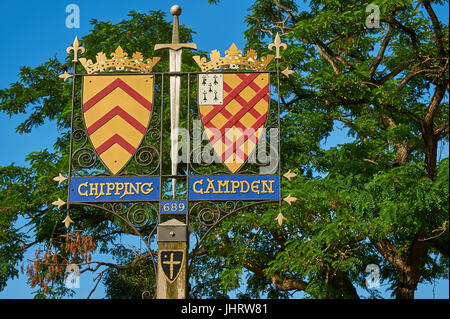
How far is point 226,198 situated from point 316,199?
20.1 ft

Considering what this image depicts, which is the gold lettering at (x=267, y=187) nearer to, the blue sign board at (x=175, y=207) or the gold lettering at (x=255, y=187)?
the gold lettering at (x=255, y=187)

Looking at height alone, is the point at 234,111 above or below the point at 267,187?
above

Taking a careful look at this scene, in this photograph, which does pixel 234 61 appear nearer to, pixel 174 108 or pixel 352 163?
pixel 174 108

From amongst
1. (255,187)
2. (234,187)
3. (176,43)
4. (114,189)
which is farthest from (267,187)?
(176,43)

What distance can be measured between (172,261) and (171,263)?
0.08 feet

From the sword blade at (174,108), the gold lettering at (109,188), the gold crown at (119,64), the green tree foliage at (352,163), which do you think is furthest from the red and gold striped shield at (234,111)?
the green tree foliage at (352,163)

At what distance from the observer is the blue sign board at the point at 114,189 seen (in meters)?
7.75

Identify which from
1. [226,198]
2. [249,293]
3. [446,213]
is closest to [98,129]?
[226,198]

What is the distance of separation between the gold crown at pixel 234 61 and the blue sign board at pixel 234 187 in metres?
1.38

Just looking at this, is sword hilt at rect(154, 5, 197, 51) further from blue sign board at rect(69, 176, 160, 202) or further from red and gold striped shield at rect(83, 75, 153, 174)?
blue sign board at rect(69, 176, 160, 202)

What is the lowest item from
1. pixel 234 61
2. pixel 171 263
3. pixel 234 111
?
pixel 171 263

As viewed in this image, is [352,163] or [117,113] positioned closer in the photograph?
[117,113]

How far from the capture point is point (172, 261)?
7.50 m

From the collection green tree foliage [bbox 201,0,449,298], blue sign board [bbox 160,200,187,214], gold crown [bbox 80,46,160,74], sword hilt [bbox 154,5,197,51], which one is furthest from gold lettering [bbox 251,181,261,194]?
green tree foliage [bbox 201,0,449,298]
